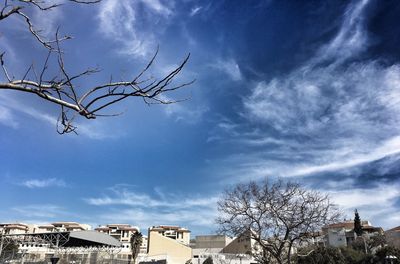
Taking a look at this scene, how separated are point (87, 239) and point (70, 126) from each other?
137 feet

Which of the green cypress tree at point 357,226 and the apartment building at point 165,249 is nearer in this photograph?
the apartment building at point 165,249

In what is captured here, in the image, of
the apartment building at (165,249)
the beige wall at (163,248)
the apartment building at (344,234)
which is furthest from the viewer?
the apartment building at (344,234)

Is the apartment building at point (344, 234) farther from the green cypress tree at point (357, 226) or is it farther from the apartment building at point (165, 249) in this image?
the apartment building at point (165, 249)

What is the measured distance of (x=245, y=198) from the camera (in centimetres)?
2023

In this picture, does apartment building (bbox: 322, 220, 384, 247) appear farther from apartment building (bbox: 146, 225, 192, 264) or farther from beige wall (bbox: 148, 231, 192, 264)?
beige wall (bbox: 148, 231, 192, 264)

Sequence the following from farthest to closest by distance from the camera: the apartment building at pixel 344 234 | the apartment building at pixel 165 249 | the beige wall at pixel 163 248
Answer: the apartment building at pixel 344 234
the beige wall at pixel 163 248
the apartment building at pixel 165 249

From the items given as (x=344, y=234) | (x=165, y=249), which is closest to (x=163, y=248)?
(x=165, y=249)

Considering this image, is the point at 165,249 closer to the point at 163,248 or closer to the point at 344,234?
the point at 163,248

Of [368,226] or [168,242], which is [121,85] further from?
[368,226]

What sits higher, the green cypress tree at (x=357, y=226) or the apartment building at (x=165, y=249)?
the green cypress tree at (x=357, y=226)

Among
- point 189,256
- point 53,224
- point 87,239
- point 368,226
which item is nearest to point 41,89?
point 87,239

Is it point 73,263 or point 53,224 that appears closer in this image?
point 73,263

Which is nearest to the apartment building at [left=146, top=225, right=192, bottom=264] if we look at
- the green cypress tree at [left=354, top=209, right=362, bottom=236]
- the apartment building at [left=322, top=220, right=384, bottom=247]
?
the apartment building at [left=322, top=220, right=384, bottom=247]

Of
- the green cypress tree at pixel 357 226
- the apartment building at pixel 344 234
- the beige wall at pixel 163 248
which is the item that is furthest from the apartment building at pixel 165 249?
the green cypress tree at pixel 357 226
